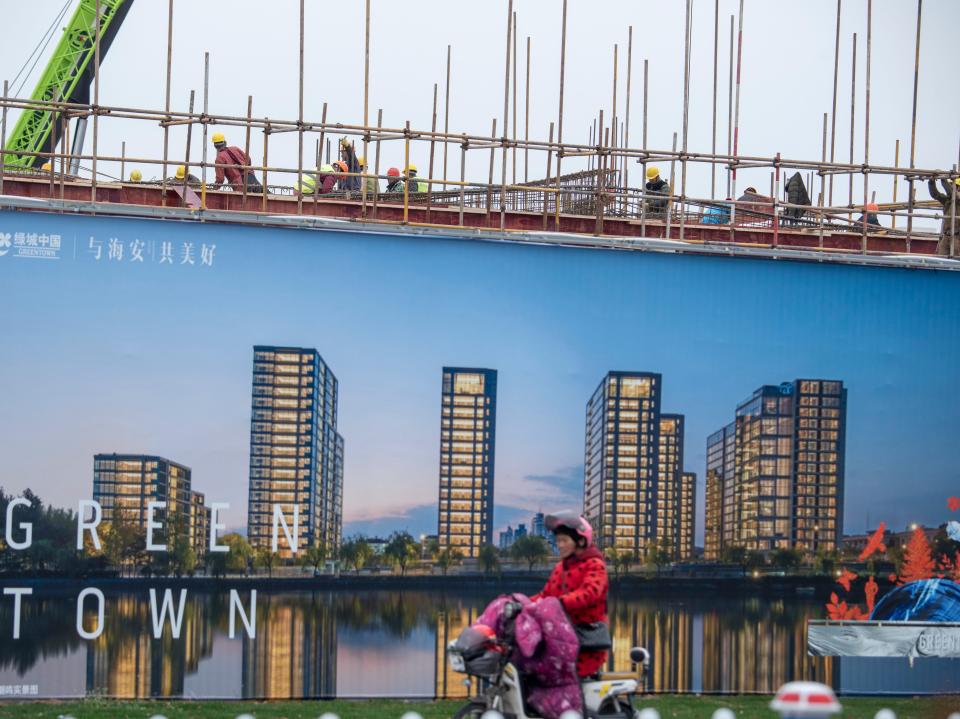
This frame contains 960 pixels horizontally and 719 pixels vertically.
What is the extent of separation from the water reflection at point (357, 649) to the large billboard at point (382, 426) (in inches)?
1.0

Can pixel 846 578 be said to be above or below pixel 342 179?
below

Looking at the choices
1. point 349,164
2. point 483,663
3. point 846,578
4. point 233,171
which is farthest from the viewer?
point 349,164

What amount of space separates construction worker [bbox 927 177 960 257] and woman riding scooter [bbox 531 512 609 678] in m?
6.72

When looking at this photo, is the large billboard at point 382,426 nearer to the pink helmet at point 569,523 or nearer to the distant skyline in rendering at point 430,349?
the distant skyline in rendering at point 430,349

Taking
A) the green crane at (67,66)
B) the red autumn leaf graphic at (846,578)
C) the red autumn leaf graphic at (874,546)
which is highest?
the green crane at (67,66)

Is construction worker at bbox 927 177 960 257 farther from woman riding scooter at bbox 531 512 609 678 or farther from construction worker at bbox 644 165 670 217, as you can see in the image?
woman riding scooter at bbox 531 512 609 678

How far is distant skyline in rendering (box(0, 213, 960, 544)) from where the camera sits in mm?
10594

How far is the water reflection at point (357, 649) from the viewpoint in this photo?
1040 cm

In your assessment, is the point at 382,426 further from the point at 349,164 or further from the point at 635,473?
the point at 349,164

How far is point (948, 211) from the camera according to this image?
544 inches

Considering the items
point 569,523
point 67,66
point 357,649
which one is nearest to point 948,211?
point 357,649

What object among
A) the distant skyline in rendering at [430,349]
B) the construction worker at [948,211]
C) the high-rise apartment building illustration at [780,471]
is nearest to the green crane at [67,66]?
the distant skyline in rendering at [430,349]

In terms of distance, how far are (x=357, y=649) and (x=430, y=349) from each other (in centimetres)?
254

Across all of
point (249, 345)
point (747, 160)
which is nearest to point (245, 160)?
point (249, 345)
